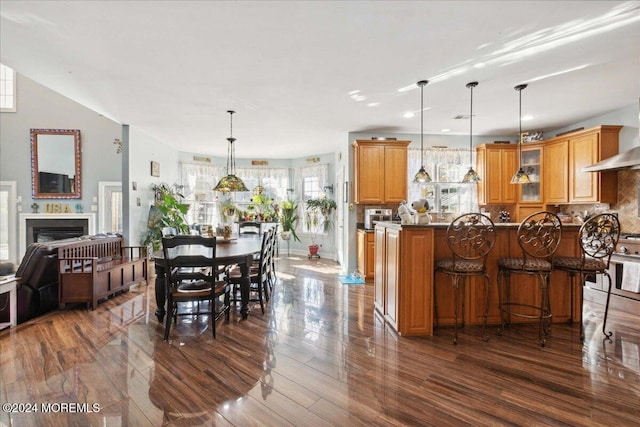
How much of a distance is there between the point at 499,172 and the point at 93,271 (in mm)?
6394

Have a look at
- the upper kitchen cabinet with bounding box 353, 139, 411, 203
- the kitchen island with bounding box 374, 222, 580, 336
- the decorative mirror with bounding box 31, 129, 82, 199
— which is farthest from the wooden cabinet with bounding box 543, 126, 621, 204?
the decorative mirror with bounding box 31, 129, 82, 199

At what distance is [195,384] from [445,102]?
4.10 meters

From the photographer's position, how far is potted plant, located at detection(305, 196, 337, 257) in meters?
7.04

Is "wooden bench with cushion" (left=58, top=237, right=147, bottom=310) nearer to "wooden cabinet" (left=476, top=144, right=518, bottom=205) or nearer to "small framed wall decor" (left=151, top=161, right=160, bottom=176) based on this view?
"small framed wall decor" (left=151, top=161, right=160, bottom=176)

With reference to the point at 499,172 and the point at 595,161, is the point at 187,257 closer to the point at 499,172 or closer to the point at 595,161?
the point at 499,172

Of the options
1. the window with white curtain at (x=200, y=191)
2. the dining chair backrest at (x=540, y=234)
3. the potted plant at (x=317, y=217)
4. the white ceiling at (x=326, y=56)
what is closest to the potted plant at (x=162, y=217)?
the window with white curtain at (x=200, y=191)

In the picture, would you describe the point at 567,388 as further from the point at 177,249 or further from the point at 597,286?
the point at 177,249

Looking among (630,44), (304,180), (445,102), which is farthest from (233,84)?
(304,180)

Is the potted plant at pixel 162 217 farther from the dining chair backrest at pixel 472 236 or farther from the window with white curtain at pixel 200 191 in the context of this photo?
the dining chair backrest at pixel 472 236

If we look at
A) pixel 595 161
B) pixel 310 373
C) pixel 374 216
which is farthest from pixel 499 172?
pixel 310 373

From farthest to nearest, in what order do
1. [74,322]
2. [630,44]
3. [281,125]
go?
[281,125], [74,322], [630,44]

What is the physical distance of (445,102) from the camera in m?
3.84

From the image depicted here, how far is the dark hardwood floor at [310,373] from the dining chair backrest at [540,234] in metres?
0.82

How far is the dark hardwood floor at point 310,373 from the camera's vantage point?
1739 mm
